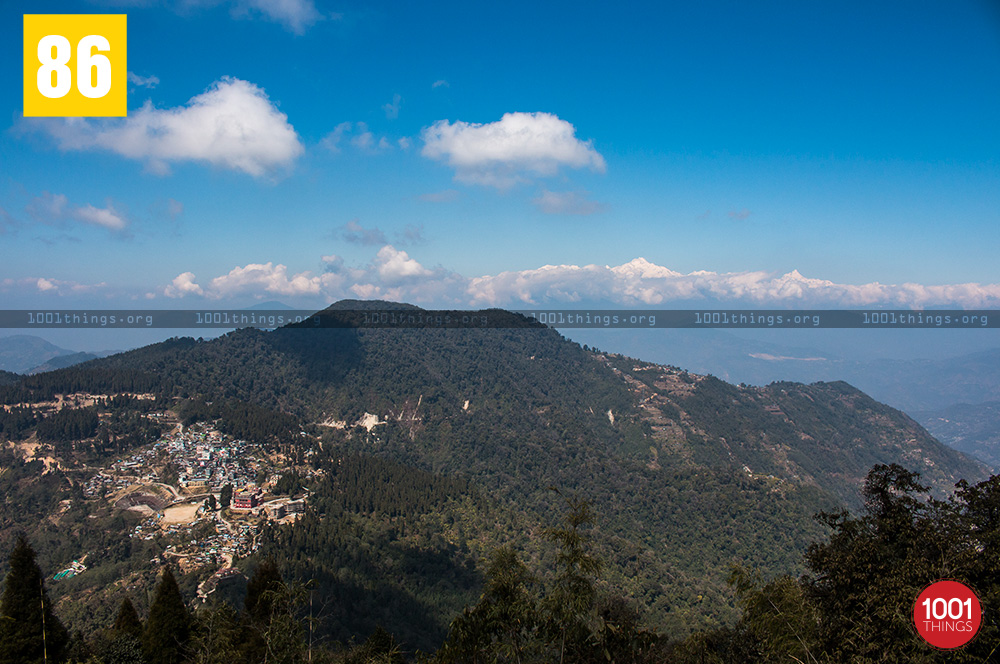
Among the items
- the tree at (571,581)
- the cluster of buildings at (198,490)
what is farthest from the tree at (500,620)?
the cluster of buildings at (198,490)

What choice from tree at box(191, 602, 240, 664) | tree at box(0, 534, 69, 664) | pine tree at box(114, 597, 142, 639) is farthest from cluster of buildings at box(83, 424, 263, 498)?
tree at box(191, 602, 240, 664)

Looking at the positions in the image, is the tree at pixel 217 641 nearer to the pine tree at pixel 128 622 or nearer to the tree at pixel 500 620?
the tree at pixel 500 620

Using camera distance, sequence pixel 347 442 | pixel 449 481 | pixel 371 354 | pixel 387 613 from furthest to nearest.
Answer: pixel 371 354 < pixel 347 442 < pixel 449 481 < pixel 387 613

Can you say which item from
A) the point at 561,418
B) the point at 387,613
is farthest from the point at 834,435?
the point at 387,613

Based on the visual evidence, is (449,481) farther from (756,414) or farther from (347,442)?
(756,414)

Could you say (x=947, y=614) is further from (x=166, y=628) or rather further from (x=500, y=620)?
(x=166, y=628)

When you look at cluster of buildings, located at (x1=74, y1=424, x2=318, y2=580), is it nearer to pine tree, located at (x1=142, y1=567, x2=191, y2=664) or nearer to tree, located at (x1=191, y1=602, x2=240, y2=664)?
pine tree, located at (x1=142, y1=567, x2=191, y2=664)
